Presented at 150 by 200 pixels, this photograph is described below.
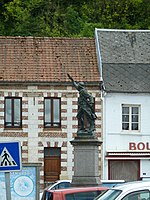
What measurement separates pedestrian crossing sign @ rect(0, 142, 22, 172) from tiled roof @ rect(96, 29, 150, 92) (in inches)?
921

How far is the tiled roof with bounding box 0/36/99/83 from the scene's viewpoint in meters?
39.6

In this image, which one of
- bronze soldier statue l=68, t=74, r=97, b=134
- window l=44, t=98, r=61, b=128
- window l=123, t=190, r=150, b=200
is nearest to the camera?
window l=123, t=190, r=150, b=200

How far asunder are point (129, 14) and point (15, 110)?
76.0 ft

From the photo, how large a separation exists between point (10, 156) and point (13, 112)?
2345cm

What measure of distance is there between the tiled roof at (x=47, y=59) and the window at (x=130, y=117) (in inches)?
80.2

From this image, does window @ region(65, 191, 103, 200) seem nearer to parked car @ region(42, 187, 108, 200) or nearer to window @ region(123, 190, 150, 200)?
parked car @ region(42, 187, 108, 200)

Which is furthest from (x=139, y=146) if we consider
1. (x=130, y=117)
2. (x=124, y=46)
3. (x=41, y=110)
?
(x=124, y=46)

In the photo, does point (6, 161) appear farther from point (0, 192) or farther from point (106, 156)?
point (106, 156)

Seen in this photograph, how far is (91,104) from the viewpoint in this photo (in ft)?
102

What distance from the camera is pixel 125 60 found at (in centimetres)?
4122

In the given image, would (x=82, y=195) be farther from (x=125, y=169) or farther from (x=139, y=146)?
(x=139, y=146)

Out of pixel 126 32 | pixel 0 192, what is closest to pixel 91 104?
pixel 0 192

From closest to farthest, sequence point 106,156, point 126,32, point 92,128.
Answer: point 92,128 < point 106,156 < point 126,32

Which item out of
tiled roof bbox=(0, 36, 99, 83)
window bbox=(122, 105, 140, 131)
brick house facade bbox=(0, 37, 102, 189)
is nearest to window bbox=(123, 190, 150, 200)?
brick house facade bbox=(0, 37, 102, 189)
